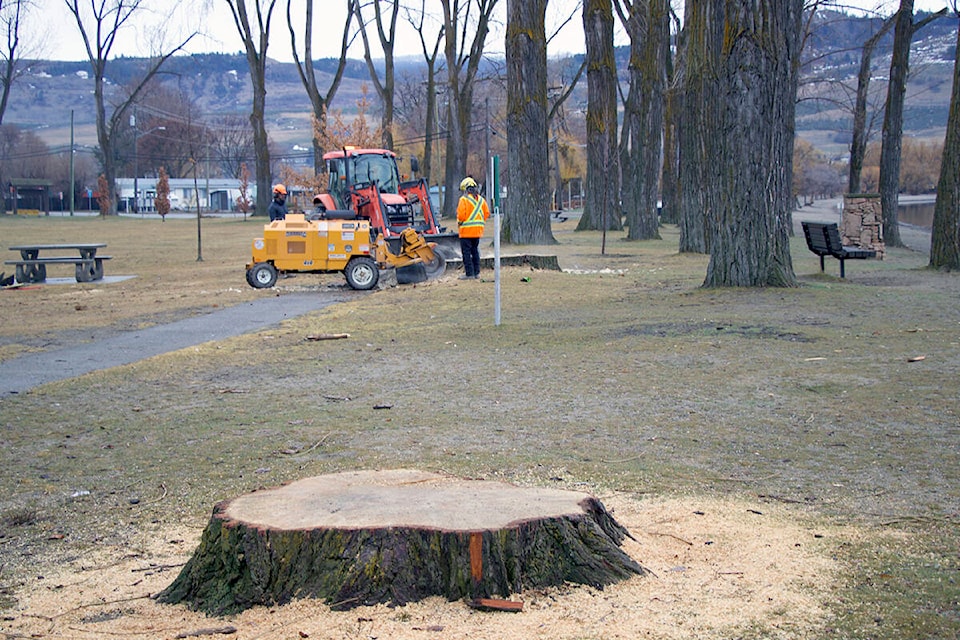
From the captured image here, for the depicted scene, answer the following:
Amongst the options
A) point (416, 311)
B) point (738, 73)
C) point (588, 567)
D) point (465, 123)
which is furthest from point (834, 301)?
point (465, 123)

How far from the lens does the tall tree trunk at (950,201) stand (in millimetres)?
19078

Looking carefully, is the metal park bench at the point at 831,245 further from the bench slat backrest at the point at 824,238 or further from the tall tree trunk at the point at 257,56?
the tall tree trunk at the point at 257,56

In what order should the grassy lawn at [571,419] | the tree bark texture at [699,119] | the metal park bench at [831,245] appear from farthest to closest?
1. the tree bark texture at [699,119]
2. the metal park bench at [831,245]
3. the grassy lawn at [571,419]

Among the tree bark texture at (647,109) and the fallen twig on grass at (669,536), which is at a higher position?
the tree bark texture at (647,109)

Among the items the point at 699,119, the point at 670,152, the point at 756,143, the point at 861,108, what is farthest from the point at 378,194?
the point at 670,152

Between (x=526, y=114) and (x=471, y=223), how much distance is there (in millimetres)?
11263

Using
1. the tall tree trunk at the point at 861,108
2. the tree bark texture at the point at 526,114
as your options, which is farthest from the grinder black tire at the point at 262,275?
the tall tree trunk at the point at 861,108

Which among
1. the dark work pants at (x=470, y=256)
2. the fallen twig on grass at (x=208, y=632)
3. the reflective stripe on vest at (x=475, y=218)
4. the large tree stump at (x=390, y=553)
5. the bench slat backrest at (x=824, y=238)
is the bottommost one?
the fallen twig on grass at (x=208, y=632)

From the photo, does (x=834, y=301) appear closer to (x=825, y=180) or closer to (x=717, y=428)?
(x=717, y=428)

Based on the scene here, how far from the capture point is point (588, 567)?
4.48 m

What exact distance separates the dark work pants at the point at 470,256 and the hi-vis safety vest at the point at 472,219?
0.22 m

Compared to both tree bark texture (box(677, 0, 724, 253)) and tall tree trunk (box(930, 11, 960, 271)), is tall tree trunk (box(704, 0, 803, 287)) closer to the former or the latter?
tall tree trunk (box(930, 11, 960, 271))

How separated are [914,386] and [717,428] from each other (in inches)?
86.0

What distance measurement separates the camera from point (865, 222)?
2584cm
